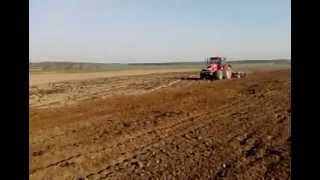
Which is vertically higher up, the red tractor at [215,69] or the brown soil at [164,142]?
the red tractor at [215,69]

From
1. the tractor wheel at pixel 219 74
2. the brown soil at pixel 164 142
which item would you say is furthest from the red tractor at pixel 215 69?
the brown soil at pixel 164 142

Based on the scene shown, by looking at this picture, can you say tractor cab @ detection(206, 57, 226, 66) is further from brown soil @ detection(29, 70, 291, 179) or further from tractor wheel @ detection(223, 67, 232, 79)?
brown soil @ detection(29, 70, 291, 179)

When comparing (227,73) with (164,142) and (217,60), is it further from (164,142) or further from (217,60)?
(164,142)

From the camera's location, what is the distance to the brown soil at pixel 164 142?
5.66m

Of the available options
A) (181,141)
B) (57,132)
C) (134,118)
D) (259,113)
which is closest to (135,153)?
(181,141)

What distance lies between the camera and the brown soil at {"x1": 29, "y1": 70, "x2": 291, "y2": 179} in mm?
5660

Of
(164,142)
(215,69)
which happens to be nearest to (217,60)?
(215,69)

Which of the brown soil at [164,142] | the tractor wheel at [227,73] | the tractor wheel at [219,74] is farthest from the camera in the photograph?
the tractor wheel at [227,73]

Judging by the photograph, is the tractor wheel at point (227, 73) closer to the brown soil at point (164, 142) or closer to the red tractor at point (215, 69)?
A: the red tractor at point (215, 69)

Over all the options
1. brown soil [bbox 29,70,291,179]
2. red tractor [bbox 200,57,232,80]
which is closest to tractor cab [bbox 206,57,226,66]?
red tractor [bbox 200,57,232,80]
